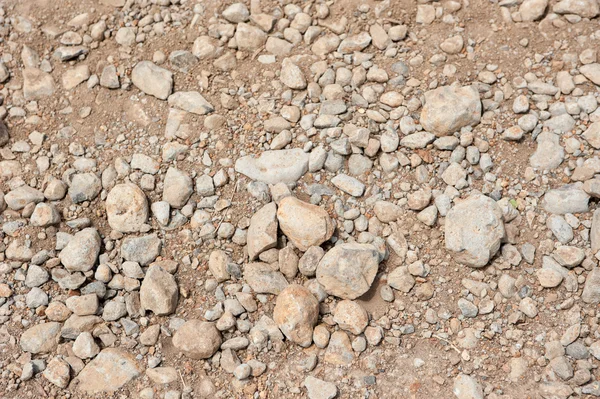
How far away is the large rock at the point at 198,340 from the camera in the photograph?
286 centimetres

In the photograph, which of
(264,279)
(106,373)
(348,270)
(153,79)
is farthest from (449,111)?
(106,373)

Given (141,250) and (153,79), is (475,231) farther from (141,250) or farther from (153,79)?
(153,79)

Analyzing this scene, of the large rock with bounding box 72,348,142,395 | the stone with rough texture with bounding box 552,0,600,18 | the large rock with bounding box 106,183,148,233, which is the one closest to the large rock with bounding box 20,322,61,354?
the large rock with bounding box 72,348,142,395

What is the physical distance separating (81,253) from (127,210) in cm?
32

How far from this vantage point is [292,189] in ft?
10.5

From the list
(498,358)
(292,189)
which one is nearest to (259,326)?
(292,189)

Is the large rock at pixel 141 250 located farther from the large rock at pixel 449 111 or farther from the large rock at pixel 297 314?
the large rock at pixel 449 111

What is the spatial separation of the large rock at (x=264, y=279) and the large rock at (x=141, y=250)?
511 millimetres

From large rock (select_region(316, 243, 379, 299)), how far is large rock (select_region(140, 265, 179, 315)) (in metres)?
0.75

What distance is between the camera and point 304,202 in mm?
3082

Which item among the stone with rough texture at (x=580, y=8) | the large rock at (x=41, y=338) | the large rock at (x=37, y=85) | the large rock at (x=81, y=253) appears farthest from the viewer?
the large rock at (x=37, y=85)

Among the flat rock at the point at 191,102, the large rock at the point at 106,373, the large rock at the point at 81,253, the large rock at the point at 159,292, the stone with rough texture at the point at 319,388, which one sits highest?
the flat rock at the point at 191,102

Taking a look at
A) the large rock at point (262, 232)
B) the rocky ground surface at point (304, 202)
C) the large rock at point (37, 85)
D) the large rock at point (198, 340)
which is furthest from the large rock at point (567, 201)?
the large rock at point (37, 85)

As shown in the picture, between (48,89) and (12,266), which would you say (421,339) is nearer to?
(12,266)
